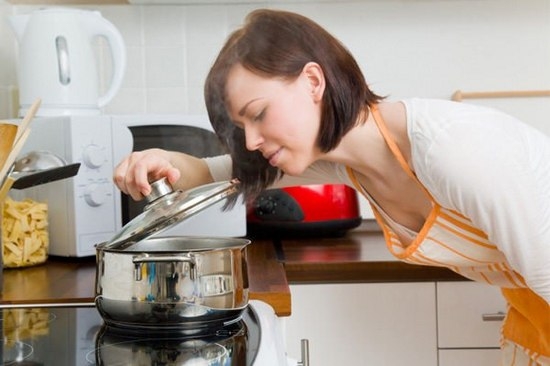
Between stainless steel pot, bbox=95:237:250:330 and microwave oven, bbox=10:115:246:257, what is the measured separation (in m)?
0.55

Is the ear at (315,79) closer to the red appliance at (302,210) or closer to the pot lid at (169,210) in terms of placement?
the pot lid at (169,210)

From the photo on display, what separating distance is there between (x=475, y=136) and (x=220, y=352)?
0.44m

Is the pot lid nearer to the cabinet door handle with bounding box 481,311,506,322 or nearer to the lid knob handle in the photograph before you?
the lid knob handle

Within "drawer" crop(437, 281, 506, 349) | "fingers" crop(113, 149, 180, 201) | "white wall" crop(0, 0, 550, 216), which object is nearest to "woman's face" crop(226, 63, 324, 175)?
"fingers" crop(113, 149, 180, 201)

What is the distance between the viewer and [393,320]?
130cm

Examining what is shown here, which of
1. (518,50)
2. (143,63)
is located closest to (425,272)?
(518,50)

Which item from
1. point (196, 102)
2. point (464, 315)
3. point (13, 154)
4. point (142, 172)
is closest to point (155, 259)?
point (142, 172)

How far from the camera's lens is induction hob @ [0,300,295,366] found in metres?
0.72

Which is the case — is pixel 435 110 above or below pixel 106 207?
above

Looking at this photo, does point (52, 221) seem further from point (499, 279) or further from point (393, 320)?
point (499, 279)

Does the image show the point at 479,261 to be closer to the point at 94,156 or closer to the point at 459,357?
the point at 459,357

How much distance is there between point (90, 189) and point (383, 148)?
56 cm

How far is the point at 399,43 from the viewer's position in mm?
1784

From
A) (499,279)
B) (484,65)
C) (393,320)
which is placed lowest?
(393,320)
